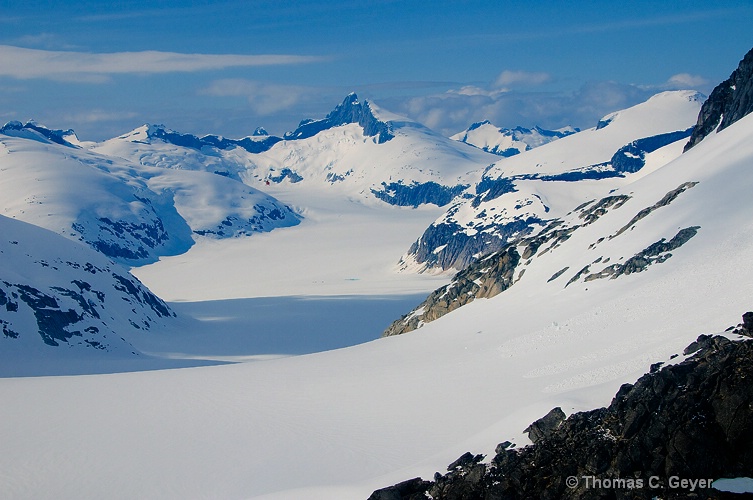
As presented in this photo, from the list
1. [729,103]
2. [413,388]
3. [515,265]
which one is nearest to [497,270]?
[515,265]

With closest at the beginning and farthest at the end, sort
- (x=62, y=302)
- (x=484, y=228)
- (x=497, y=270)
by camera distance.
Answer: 1. (x=497, y=270)
2. (x=62, y=302)
3. (x=484, y=228)

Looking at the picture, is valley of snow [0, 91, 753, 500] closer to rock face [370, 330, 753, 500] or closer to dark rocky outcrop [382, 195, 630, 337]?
dark rocky outcrop [382, 195, 630, 337]

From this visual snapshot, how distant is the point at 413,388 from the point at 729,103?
54687 millimetres

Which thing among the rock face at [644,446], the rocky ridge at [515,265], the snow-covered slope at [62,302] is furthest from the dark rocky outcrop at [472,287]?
the rock face at [644,446]

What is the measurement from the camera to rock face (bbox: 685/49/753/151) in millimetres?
71062

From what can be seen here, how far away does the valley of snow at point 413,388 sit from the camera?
97.8ft

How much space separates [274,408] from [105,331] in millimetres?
53643

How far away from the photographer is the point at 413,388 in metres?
38.5

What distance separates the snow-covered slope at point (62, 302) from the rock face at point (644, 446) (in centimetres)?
6146

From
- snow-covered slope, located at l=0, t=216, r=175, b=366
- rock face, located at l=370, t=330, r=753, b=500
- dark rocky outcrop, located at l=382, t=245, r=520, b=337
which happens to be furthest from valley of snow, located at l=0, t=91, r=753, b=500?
snow-covered slope, located at l=0, t=216, r=175, b=366

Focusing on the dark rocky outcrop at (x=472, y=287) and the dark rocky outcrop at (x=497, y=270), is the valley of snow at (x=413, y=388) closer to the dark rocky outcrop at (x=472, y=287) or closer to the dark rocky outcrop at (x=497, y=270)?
the dark rocky outcrop at (x=497, y=270)

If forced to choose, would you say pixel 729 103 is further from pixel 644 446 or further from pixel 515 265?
pixel 644 446

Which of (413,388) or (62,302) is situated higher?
(62,302)

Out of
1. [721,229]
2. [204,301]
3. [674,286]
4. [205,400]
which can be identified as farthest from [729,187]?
[204,301]
